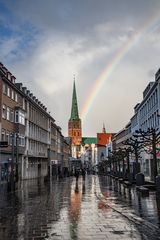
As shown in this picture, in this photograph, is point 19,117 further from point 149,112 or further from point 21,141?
point 149,112

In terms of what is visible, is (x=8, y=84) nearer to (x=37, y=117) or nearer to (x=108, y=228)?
(x=37, y=117)

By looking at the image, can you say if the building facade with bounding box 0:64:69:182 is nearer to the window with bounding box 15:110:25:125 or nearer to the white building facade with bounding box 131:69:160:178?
the window with bounding box 15:110:25:125

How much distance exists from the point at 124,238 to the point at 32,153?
60.6 meters

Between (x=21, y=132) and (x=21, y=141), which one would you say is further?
(x=21, y=141)

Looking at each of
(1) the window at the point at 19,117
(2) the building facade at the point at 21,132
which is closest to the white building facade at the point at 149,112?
(1) the window at the point at 19,117

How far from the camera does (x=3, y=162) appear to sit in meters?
48.0

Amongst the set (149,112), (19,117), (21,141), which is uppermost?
(149,112)

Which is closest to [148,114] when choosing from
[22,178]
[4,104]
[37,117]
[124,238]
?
[37,117]

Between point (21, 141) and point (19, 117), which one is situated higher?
point (19, 117)

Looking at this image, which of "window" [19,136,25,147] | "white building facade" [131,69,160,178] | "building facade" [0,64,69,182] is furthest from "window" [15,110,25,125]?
"white building facade" [131,69,160,178]

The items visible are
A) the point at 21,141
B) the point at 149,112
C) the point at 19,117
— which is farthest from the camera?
the point at 149,112

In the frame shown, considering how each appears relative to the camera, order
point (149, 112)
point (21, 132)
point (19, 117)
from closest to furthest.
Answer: point (19, 117) → point (21, 132) → point (149, 112)

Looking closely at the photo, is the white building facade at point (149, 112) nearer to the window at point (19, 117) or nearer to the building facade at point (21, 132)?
the window at point (19, 117)

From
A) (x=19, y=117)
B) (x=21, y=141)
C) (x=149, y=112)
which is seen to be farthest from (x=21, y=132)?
(x=149, y=112)
